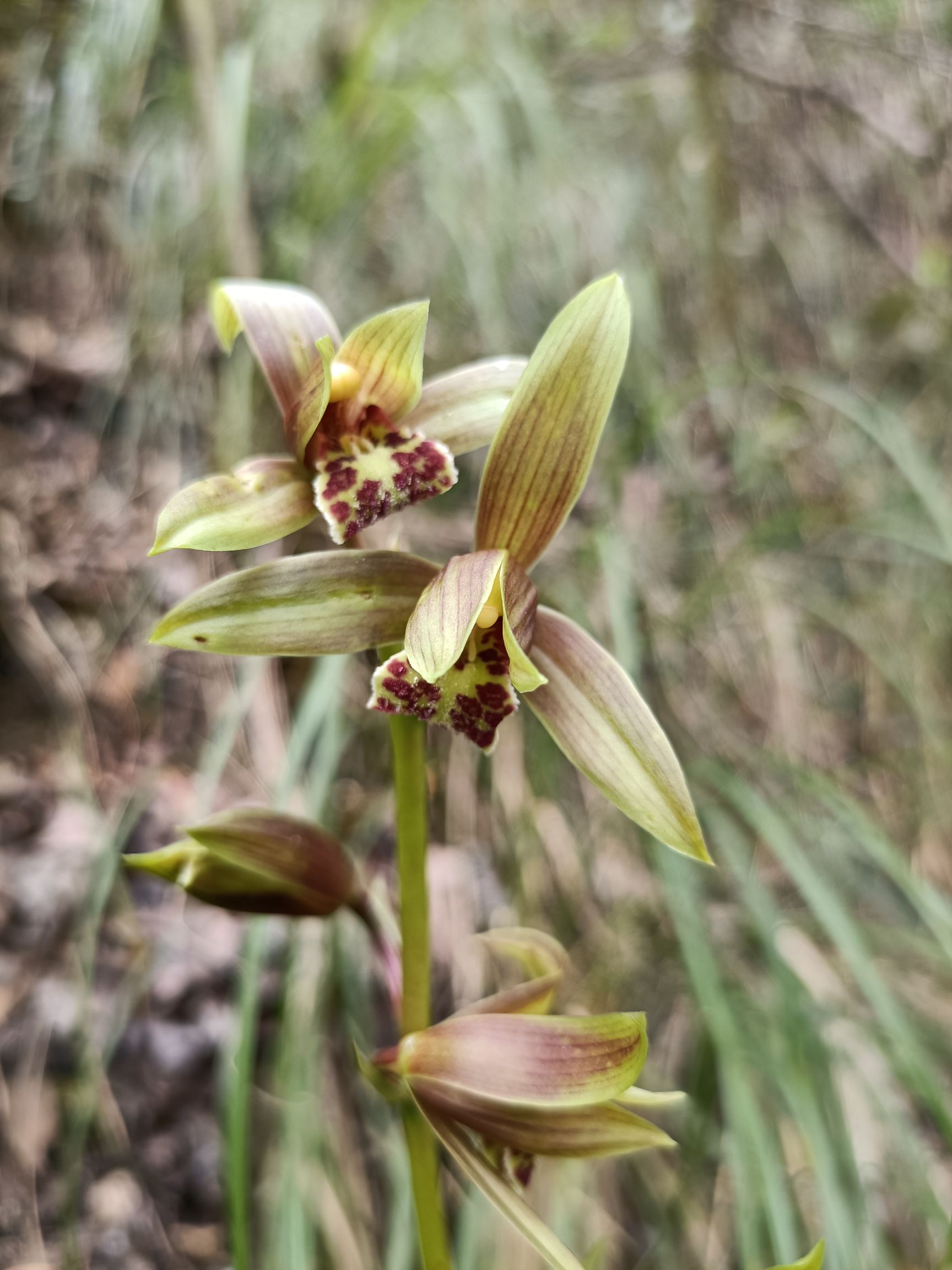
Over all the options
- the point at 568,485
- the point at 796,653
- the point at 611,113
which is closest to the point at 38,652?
the point at 568,485

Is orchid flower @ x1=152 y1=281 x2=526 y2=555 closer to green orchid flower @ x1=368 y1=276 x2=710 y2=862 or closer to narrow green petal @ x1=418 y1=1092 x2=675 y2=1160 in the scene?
green orchid flower @ x1=368 y1=276 x2=710 y2=862

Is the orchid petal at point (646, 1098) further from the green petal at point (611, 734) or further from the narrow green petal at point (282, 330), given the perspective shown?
the narrow green petal at point (282, 330)

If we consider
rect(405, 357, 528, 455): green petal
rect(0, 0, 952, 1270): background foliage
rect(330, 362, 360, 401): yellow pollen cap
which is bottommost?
rect(0, 0, 952, 1270): background foliage

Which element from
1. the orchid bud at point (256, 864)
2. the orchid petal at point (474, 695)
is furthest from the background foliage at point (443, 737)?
the orchid petal at point (474, 695)

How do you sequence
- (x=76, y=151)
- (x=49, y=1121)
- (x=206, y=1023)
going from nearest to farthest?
(x=49, y=1121) < (x=206, y=1023) < (x=76, y=151)

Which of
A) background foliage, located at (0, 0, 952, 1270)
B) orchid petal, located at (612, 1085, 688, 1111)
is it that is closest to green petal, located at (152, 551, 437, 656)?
orchid petal, located at (612, 1085, 688, 1111)

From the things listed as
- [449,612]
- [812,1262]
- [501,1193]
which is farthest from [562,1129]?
[449,612]

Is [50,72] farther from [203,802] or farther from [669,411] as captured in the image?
[203,802]
